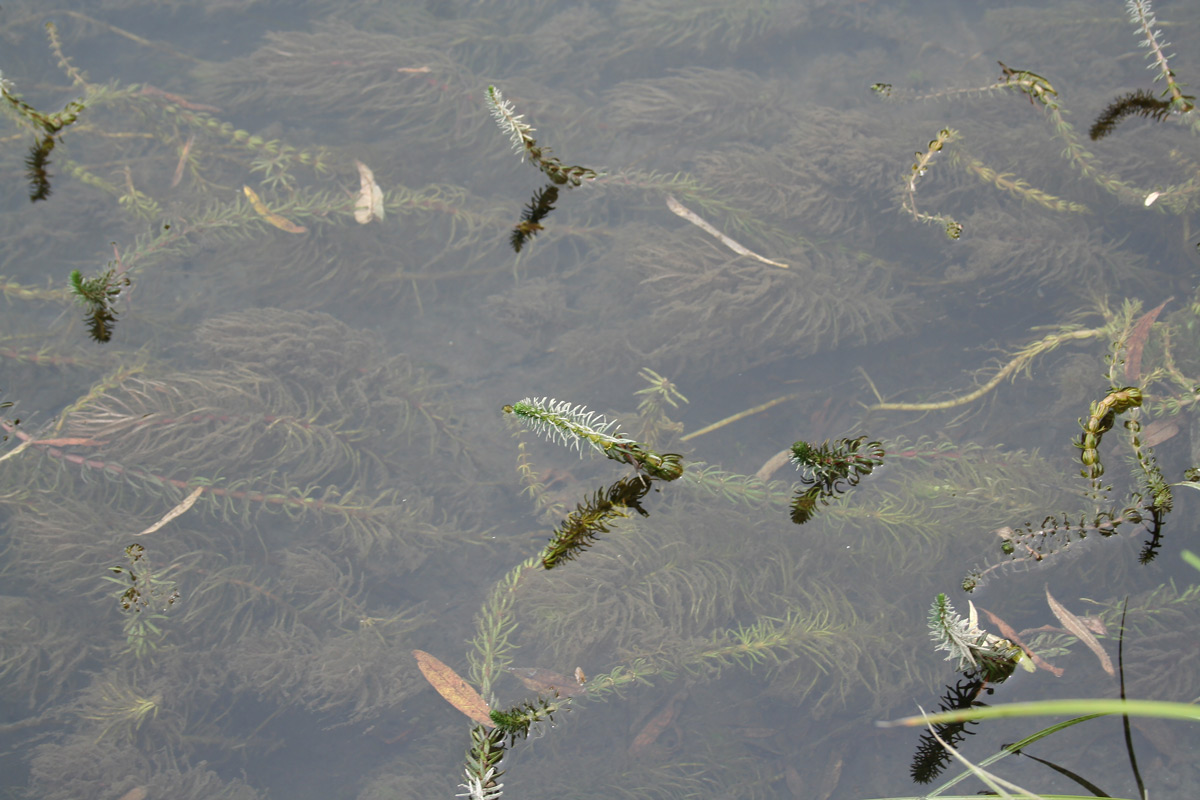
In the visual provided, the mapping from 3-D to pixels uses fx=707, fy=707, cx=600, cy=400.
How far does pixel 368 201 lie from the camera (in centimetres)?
415

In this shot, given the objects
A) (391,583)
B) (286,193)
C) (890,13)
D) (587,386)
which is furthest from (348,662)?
(890,13)

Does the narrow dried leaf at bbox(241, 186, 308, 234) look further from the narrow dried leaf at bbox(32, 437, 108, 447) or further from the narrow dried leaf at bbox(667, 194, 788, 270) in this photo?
the narrow dried leaf at bbox(667, 194, 788, 270)

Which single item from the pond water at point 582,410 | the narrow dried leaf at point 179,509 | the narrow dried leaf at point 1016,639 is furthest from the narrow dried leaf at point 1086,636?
the narrow dried leaf at point 179,509

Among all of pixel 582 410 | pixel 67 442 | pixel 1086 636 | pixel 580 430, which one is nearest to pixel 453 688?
pixel 582 410

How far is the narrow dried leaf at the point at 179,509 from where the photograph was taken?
314 centimetres

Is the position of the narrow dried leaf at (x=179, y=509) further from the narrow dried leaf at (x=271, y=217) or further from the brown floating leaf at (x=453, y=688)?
the narrow dried leaf at (x=271, y=217)

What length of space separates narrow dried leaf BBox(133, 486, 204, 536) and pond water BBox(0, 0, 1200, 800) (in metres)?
0.02

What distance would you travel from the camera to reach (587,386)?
3912 mm

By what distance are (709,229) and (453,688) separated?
2727 millimetres

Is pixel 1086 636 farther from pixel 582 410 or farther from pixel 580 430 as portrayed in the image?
pixel 580 430

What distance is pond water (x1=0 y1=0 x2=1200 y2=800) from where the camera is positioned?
3.05 m

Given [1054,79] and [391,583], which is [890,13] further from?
[391,583]

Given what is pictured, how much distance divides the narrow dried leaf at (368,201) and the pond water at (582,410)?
0.06 feet

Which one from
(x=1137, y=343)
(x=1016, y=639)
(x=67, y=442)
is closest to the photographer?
(x=1016, y=639)
